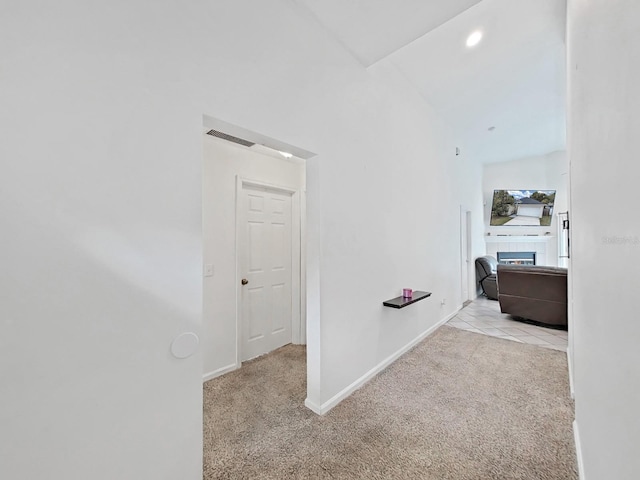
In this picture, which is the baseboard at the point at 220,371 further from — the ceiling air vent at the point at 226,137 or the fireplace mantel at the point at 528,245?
the fireplace mantel at the point at 528,245

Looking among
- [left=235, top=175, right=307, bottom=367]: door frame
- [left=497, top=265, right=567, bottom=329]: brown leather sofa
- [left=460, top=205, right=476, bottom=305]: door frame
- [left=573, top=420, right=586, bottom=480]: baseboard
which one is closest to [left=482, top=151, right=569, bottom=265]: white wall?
[left=460, top=205, right=476, bottom=305]: door frame

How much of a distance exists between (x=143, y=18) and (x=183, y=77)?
0.85 feet

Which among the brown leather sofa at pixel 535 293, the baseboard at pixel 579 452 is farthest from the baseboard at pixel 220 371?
the brown leather sofa at pixel 535 293

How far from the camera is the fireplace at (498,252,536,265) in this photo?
23.3ft

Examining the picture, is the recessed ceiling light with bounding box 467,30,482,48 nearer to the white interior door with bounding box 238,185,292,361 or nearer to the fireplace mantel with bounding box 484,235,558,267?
the white interior door with bounding box 238,185,292,361

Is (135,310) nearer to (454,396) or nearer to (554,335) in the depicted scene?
(454,396)

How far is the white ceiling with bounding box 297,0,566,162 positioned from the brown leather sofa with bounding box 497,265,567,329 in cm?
255

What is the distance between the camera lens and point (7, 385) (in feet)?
3.03

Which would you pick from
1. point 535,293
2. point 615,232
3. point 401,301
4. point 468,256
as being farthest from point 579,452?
point 468,256

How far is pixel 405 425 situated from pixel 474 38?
355 cm

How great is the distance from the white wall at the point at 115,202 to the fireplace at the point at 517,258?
7429mm

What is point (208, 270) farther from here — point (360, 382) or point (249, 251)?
point (360, 382)

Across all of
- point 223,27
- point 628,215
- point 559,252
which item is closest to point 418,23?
point 223,27

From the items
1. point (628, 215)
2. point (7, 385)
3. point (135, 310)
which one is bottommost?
point (7, 385)
